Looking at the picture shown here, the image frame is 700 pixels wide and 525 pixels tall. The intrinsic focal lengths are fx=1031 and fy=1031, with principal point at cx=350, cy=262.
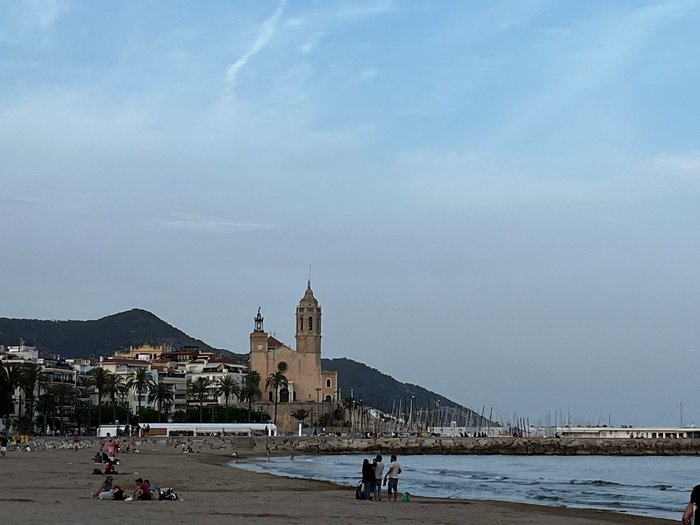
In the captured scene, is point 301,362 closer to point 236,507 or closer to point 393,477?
point 393,477

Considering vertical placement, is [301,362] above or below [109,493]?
above

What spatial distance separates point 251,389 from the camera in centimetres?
13150

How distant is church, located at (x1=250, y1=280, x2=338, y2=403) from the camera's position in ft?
477

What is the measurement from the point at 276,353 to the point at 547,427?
239ft

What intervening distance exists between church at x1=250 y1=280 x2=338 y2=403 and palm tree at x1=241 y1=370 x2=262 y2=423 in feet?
12.9

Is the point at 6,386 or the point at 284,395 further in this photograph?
the point at 284,395

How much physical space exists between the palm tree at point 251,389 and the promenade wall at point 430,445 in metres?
21.9

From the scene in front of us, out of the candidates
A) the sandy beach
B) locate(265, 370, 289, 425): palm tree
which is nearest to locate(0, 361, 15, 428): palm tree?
locate(265, 370, 289, 425): palm tree

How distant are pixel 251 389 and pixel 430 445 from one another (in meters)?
27.3

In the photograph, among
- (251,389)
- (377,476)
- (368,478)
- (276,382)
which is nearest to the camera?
(368,478)

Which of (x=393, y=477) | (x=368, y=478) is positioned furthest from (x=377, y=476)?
(x=393, y=477)

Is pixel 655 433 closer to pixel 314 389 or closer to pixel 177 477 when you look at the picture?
pixel 314 389

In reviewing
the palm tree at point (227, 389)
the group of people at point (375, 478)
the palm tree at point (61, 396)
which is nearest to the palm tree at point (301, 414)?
the palm tree at point (227, 389)

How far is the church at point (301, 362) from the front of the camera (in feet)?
477
